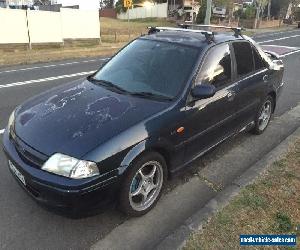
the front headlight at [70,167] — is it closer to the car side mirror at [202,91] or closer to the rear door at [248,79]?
the car side mirror at [202,91]

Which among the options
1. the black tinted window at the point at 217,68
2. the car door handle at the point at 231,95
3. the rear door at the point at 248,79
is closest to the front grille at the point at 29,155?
the black tinted window at the point at 217,68

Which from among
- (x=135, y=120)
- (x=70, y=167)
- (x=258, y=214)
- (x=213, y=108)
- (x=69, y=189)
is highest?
(x=135, y=120)

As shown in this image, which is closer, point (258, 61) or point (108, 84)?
point (108, 84)

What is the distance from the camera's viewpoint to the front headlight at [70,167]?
3113 millimetres

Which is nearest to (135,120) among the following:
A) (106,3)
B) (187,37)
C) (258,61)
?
(187,37)

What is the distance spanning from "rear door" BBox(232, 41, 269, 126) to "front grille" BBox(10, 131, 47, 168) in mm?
2869

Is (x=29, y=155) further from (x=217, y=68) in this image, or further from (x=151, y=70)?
(x=217, y=68)

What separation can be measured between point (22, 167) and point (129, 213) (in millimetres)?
1141

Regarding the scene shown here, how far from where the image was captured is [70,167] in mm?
3125

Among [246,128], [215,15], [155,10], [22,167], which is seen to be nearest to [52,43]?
[246,128]

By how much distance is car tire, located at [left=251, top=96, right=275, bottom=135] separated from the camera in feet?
19.6

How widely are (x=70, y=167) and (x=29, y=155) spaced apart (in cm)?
48

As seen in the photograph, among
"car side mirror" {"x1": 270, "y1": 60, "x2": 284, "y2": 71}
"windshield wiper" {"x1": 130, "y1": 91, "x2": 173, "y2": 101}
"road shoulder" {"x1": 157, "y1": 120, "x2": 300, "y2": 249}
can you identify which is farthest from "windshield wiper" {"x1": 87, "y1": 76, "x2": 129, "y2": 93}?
"car side mirror" {"x1": 270, "y1": 60, "x2": 284, "y2": 71}

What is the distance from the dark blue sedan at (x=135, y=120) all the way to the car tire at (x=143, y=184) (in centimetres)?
1
